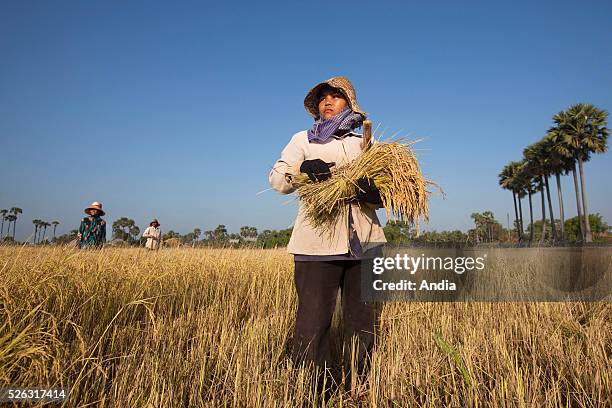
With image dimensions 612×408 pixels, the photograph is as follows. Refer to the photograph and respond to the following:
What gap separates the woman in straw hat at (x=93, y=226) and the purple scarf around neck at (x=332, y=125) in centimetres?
620

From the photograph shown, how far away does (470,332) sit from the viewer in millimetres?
2479

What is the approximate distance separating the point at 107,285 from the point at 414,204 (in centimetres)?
239

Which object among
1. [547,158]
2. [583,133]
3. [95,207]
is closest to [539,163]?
[547,158]

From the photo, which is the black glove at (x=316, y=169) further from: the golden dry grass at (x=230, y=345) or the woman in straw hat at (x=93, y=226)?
the woman in straw hat at (x=93, y=226)

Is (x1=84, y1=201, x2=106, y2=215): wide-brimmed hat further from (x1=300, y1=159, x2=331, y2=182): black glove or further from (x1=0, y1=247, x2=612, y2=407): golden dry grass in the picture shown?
(x1=300, y1=159, x2=331, y2=182): black glove

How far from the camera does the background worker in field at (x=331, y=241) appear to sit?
195cm

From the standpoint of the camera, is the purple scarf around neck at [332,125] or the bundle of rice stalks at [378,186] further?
the purple scarf around neck at [332,125]

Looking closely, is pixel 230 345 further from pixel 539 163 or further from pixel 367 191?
pixel 539 163

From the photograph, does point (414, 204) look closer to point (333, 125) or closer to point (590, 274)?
point (333, 125)

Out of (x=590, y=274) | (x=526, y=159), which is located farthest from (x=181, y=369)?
(x=526, y=159)

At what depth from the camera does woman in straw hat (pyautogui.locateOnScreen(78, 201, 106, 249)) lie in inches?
278

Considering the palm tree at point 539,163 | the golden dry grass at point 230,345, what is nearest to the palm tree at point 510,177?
the palm tree at point 539,163

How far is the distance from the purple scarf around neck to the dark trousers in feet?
2.50

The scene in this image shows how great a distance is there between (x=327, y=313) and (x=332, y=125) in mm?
1116
